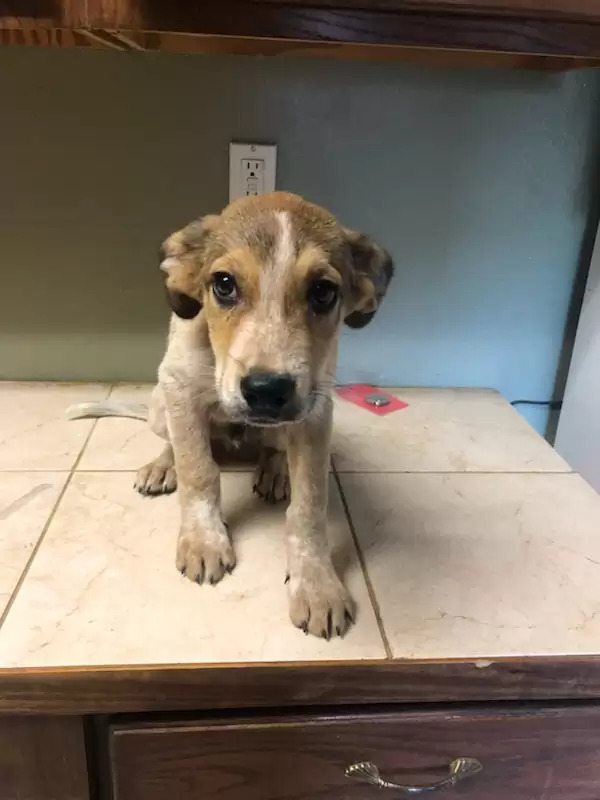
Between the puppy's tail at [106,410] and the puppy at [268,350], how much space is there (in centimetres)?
30

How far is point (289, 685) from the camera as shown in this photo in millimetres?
747

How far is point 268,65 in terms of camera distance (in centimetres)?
123

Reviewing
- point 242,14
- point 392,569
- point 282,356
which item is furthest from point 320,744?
point 242,14

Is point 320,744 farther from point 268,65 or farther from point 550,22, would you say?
point 268,65

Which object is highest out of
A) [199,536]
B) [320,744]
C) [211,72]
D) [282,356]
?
[211,72]

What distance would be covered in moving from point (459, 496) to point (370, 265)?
42cm

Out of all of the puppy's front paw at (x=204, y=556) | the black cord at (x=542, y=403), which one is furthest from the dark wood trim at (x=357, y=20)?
the black cord at (x=542, y=403)

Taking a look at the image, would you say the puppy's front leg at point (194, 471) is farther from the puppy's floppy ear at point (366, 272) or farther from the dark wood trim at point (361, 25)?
the dark wood trim at point (361, 25)

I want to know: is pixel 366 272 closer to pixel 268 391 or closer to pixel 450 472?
pixel 268 391

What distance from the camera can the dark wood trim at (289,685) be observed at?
0.72 meters

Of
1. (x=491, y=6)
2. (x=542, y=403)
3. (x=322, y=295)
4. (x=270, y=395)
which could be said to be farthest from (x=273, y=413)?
(x=542, y=403)

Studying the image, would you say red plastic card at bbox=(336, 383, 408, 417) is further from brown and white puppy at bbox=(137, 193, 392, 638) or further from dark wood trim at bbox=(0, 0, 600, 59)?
dark wood trim at bbox=(0, 0, 600, 59)

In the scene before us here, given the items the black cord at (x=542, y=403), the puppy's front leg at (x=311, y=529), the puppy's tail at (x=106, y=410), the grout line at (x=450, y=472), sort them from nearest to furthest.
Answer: the puppy's front leg at (x=311, y=529) < the grout line at (x=450, y=472) < the puppy's tail at (x=106, y=410) < the black cord at (x=542, y=403)

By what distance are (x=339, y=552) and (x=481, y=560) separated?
196 millimetres
